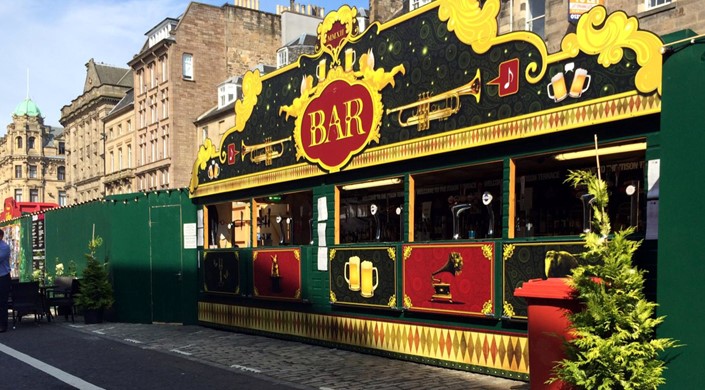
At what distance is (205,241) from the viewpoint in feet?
48.7

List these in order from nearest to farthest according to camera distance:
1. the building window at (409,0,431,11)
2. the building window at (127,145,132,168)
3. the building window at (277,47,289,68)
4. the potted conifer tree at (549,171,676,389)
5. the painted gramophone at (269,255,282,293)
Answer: the potted conifer tree at (549,171,676,389) → the painted gramophone at (269,255,282,293) → the building window at (409,0,431,11) → the building window at (277,47,289,68) → the building window at (127,145,132,168)

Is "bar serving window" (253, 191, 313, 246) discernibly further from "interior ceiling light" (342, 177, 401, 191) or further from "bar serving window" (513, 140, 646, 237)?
"bar serving window" (513, 140, 646, 237)

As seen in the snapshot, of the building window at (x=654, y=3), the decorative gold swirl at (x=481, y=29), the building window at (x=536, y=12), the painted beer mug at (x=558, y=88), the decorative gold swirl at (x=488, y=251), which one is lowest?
the decorative gold swirl at (x=488, y=251)

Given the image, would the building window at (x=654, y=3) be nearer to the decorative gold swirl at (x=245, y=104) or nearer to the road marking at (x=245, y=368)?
the decorative gold swirl at (x=245, y=104)

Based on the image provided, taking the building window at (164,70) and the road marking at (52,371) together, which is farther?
the building window at (164,70)

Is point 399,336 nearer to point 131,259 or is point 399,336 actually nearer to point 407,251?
point 407,251

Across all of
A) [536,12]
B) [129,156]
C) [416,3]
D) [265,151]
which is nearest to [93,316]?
[265,151]

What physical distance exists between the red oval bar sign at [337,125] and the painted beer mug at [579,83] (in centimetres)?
362

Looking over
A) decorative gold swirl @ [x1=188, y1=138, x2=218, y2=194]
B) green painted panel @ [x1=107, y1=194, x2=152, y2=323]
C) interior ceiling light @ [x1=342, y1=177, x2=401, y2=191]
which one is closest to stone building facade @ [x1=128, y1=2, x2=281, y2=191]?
green painted panel @ [x1=107, y1=194, x2=152, y2=323]

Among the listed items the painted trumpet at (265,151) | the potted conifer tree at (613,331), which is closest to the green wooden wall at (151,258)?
the painted trumpet at (265,151)

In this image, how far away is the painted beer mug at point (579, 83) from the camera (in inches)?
281

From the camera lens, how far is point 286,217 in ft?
47.0

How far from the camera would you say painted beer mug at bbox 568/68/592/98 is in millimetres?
7129

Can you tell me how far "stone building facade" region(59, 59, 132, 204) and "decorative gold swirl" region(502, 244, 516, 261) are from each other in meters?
57.4
